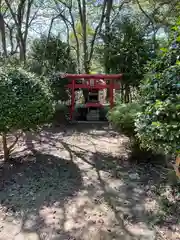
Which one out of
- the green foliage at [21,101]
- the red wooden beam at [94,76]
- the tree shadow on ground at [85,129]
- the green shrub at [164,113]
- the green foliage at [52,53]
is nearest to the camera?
the green shrub at [164,113]

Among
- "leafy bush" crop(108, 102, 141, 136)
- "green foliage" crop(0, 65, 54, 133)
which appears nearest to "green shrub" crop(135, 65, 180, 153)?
"leafy bush" crop(108, 102, 141, 136)

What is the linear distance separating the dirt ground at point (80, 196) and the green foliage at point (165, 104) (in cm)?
116

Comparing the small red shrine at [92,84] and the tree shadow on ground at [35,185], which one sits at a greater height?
the small red shrine at [92,84]

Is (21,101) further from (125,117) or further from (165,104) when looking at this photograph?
(165,104)

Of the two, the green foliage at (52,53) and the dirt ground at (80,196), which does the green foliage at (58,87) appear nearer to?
the green foliage at (52,53)

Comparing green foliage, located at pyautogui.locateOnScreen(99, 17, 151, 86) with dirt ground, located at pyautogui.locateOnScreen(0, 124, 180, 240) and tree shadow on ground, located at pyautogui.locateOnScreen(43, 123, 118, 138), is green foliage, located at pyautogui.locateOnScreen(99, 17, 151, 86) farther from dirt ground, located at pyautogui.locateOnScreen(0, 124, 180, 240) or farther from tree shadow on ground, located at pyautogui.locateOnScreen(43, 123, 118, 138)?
Answer: dirt ground, located at pyautogui.locateOnScreen(0, 124, 180, 240)

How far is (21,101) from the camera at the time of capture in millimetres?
3406

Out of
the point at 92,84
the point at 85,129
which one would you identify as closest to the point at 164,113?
the point at 85,129

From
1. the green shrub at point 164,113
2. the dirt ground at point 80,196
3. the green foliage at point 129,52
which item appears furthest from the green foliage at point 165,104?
the green foliage at point 129,52

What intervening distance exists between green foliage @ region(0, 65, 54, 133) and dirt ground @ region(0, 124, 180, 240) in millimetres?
773

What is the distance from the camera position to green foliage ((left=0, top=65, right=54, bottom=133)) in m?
3.30

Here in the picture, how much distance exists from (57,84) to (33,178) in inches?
163

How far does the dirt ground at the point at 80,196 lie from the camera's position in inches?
91.0

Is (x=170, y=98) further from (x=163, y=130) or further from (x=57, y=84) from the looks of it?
(x=57, y=84)
